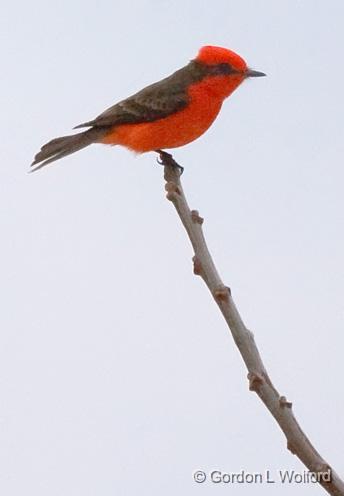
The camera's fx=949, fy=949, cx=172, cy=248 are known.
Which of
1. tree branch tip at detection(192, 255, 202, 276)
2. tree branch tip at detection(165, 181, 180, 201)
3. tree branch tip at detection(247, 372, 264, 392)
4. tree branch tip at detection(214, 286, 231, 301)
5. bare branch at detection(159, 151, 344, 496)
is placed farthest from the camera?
tree branch tip at detection(165, 181, 180, 201)

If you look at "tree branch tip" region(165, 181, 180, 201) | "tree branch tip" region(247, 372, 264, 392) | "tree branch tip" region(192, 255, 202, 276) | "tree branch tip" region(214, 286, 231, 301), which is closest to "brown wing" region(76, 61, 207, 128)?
"tree branch tip" region(165, 181, 180, 201)

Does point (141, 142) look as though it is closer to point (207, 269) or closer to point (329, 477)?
point (207, 269)

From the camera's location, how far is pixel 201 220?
2.76m

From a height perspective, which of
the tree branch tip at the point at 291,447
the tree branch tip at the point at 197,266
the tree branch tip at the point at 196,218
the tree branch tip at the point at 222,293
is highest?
the tree branch tip at the point at 196,218

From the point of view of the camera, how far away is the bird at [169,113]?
16.9ft

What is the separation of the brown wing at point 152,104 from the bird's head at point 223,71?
0.18ft

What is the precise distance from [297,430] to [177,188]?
115cm

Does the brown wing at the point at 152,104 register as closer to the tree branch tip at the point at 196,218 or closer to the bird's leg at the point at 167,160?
the bird's leg at the point at 167,160

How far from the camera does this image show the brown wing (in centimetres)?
527

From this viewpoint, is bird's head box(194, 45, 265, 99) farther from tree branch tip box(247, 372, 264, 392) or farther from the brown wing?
tree branch tip box(247, 372, 264, 392)

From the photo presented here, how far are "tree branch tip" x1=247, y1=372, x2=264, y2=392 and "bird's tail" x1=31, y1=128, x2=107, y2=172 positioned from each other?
9.27 ft

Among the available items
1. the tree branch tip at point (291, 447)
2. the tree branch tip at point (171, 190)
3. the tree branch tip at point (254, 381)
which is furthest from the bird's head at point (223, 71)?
the tree branch tip at point (291, 447)

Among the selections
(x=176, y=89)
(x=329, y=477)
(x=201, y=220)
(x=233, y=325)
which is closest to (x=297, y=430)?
(x=329, y=477)

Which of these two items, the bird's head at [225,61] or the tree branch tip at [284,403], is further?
the bird's head at [225,61]
